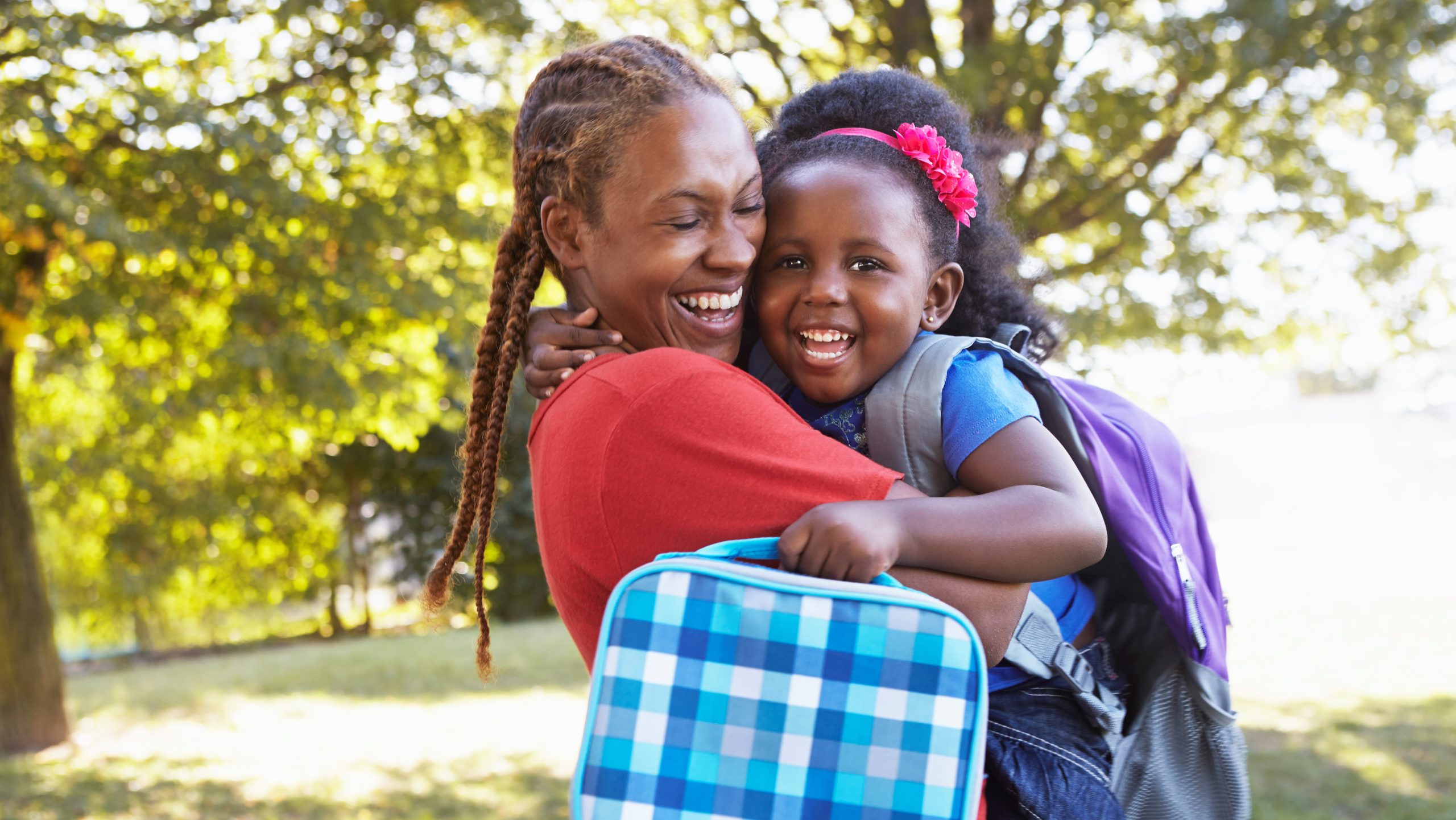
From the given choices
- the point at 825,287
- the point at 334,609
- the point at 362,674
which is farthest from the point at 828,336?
the point at 334,609

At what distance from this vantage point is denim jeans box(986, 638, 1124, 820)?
166 centimetres

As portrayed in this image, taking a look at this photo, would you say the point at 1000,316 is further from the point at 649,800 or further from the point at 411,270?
the point at 411,270

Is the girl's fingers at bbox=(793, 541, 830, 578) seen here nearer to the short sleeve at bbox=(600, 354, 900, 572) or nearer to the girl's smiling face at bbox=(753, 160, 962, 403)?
the short sleeve at bbox=(600, 354, 900, 572)

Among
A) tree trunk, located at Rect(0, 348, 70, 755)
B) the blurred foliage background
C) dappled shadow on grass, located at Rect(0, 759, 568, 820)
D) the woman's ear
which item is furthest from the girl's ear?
tree trunk, located at Rect(0, 348, 70, 755)

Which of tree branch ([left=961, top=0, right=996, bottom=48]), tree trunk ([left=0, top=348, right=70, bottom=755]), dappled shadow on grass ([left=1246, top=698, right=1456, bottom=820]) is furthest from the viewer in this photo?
tree trunk ([left=0, top=348, right=70, bottom=755])

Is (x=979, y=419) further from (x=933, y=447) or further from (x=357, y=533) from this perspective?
(x=357, y=533)

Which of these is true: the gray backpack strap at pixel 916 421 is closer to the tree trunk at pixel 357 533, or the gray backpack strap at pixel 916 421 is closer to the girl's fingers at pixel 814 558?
the girl's fingers at pixel 814 558

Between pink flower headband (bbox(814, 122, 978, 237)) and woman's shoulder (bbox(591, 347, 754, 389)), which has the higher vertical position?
pink flower headband (bbox(814, 122, 978, 237))

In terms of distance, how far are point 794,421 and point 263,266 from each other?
19.1 ft

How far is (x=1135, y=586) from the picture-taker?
1910 mm

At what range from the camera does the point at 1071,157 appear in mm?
7414

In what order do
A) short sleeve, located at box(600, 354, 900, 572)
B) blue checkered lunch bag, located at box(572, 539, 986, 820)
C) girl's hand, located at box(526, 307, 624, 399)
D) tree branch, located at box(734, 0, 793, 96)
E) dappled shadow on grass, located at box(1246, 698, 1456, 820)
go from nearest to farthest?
blue checkered lunch bag, located at box(572, 539, 986, 820)
short sleeve, located at box(600, 354, 900, 572)
girl's hand, located at box(526, 307, 624, 399)
dappled shadow on grass, located at box(1246, 698, 1456, 820)
tree branch, located at box(734, 0, 793, 96)

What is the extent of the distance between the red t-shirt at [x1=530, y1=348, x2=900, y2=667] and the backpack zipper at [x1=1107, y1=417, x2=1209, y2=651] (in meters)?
0.59

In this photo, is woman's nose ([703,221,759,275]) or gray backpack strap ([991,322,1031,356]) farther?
gray backpack strap ([991,322,1031,356])
